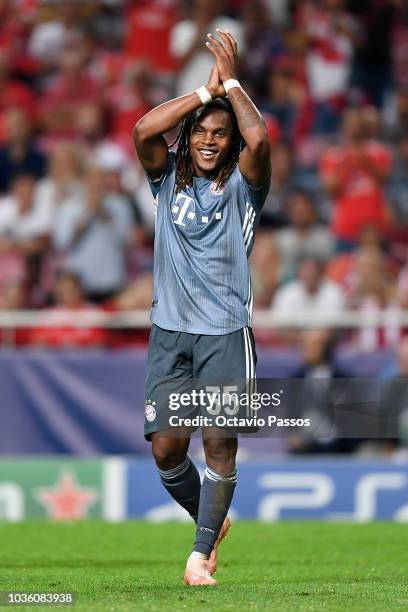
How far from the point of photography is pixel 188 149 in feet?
21.5

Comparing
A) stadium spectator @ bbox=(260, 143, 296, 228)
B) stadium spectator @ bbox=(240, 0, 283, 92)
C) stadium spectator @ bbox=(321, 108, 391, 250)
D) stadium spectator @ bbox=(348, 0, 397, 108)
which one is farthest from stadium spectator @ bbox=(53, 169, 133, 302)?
stadium spectator @ bbox=(348, 0, 397, 108)

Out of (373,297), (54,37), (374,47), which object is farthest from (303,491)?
(54,37)

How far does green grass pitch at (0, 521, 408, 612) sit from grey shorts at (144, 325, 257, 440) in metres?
0.83

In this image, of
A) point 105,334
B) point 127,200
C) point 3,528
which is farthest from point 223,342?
point 127,200

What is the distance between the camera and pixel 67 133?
15.2 m

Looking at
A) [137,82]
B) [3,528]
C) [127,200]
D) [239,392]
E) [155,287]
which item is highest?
[137,82]

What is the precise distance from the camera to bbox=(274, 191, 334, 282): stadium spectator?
43.0 ft

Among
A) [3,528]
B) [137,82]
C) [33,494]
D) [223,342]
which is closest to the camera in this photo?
[223,342]

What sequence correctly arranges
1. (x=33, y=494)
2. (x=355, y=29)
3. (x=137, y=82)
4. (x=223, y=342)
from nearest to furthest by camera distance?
(x=223, y=342) < (x=33, y=494) < (x=137, y=82) < (x=355, y=29)

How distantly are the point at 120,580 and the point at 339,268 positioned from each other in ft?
21.9

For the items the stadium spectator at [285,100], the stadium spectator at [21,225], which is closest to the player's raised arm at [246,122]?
the stadium spectator at [21,225]

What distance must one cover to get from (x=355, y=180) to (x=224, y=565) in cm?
699

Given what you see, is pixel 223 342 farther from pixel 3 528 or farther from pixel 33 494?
pixel 33 494

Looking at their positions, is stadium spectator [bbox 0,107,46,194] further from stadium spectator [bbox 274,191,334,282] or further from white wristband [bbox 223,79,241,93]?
white wristband [bbox 223,79,241,93]
